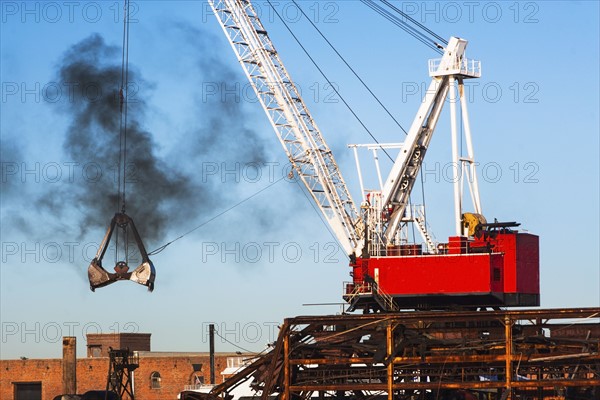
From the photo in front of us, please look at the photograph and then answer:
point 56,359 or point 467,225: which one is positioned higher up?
point 467,225

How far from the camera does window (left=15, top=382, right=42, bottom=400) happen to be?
296ft

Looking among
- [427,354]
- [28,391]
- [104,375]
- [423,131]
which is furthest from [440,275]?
[28,391]

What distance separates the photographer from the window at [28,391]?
9031 cm

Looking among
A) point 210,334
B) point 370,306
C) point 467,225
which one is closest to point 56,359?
point 210,334

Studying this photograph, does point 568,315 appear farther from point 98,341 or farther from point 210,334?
point 98,341

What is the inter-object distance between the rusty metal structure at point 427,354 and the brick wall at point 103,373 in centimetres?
5015

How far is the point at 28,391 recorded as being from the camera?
298 feet

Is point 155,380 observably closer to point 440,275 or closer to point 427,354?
point 440,275

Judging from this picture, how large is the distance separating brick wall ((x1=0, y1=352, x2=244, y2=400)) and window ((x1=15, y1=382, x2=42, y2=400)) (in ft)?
1.51

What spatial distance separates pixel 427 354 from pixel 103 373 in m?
58.8

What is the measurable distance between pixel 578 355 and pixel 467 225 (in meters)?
33.7

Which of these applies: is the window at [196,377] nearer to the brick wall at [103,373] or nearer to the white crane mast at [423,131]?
the brick wall at [103,373]

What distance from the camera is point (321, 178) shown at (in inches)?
2980

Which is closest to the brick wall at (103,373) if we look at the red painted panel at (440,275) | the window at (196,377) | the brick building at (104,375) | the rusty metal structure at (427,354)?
the brick building at (104,375)
